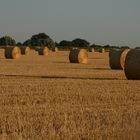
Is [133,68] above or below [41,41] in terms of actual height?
below

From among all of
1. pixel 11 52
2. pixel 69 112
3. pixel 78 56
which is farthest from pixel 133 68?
pixel 11 52

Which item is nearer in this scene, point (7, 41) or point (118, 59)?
point (118, 59)

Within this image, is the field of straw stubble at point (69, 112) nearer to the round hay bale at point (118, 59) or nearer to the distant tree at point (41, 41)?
the round hay bale at point (118, 59)

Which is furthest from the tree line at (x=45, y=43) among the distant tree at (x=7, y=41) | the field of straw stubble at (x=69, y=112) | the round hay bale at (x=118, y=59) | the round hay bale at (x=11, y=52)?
the field of straw stubble at (x=69, y=112)

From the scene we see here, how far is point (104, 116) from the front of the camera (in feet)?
30.8

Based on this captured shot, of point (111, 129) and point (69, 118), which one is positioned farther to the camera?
point (69, 118)

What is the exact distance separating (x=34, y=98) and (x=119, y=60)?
47.1 feet

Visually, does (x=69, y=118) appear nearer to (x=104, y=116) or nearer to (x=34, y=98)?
(x=104, y=116)

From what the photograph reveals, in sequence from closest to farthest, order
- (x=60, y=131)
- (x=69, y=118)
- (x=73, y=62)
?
(x=60, y=131)
(x=69, y=118)
(x=73, y=62)

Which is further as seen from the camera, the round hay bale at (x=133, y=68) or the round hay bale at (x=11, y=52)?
the round hay bale at (x=11, y=52)

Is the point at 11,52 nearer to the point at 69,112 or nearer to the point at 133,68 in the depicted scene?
the point at 133,68

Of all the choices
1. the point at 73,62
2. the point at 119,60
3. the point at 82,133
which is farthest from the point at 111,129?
the point at 73,62

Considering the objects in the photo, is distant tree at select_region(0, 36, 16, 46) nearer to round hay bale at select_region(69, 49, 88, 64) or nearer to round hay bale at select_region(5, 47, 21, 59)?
round hay bale at select_region(5, 47, 21, 59)

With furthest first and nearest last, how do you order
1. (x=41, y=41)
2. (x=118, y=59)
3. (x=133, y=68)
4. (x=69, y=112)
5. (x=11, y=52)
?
(x=41, y=41) → (x=11, y=52) → (x=118, y=59) → (x=133, y=68) → (x=69, y=112)
